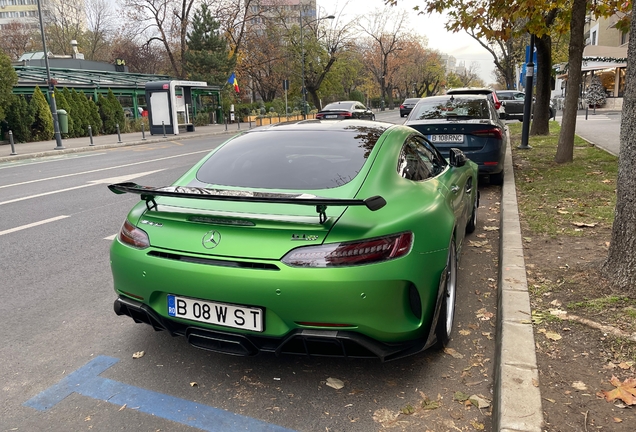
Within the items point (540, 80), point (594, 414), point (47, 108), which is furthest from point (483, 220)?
point (47, 108)

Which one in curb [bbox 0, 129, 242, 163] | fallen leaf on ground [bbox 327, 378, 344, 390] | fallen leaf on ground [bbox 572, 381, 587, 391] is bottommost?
fallen leaf on ground [bbox 327, 378, 344, 390]

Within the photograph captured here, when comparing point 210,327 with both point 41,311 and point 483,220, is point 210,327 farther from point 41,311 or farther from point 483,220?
point 483,220

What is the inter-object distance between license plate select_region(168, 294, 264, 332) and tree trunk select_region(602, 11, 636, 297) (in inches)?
108

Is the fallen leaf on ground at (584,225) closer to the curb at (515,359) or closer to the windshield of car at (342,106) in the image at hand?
the curb at (515,359)

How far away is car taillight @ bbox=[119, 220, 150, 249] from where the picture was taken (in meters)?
3.08

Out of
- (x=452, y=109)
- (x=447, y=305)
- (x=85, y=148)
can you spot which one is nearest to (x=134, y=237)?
(x=447, y=305)

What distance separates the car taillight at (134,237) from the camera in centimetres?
308

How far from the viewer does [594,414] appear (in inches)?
98.7

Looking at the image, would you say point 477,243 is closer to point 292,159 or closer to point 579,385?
point 292,159

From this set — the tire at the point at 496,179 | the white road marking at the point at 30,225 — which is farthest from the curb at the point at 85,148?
the tire at the point at 496,179

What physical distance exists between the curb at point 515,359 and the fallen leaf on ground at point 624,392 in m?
0.34

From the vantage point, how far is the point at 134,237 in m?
3.15

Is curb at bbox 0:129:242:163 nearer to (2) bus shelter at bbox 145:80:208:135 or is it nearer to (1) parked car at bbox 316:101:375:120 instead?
(2) bus shelter at bbox 145:80:208:135

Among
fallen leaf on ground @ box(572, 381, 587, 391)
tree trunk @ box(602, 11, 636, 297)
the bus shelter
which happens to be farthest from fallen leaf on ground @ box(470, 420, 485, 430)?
the bus shelter
